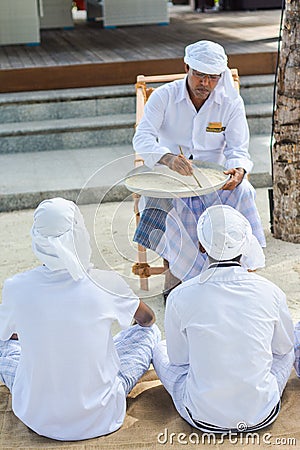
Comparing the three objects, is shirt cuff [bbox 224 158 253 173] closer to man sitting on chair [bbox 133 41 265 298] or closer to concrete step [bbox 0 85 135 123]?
man sitting on chair [bbox 133 41 265 298]

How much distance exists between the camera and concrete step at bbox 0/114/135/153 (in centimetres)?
611

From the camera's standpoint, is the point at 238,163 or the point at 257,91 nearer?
the point at 238,163

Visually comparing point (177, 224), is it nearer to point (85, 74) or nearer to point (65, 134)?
point (65, 134)

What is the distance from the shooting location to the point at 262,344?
2363 mm

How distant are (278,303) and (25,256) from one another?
2166mm

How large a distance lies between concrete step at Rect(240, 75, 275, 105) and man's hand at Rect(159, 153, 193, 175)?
3231 millimetres

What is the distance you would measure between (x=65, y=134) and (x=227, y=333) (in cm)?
406

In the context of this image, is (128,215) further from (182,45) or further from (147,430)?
(182,45)

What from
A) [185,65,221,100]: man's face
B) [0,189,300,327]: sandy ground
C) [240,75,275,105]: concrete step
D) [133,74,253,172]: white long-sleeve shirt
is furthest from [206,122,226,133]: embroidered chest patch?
[240,75,275,105]: concrete step

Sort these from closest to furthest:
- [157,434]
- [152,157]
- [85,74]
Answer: [157,434], [152,157], [85,74]

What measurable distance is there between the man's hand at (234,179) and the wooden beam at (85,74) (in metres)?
3.29

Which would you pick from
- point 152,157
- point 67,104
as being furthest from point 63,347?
point 67,104

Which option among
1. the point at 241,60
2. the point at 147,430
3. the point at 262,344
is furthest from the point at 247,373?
the point at 241,60

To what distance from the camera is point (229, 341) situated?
2328 millimetres
